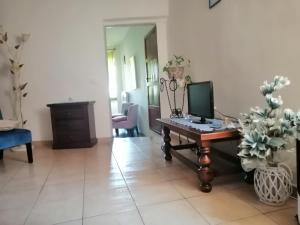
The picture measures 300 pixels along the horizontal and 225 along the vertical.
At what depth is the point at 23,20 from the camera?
4.51 meters

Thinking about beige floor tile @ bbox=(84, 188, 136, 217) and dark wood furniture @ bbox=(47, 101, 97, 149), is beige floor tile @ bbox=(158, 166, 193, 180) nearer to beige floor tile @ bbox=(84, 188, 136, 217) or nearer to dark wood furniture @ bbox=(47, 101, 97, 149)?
beige floor tile @ bbox=(84, 188, 136, 217)

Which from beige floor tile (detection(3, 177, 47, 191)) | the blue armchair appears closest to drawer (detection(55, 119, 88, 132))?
the blue armchair

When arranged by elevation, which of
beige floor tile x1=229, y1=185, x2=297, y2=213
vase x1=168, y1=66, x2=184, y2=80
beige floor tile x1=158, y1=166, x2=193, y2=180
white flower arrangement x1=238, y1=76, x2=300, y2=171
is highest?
vase x1=168, y1=66, x2=184, y2=80

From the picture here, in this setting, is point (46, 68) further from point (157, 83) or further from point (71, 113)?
point (157, 83)

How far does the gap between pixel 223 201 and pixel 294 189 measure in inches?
21.5

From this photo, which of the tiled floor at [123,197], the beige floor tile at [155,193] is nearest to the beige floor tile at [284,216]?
the tiled floor at [123,197]

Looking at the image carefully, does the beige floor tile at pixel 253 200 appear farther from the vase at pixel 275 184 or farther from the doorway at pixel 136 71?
the doorway at pixel 136 71

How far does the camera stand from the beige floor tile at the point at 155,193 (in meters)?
2.08

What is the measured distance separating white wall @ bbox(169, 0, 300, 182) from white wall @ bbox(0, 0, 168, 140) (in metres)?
1.43

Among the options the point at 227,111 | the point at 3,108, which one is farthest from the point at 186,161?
the point at 3,108

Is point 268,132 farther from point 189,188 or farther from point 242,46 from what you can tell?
point 242,46

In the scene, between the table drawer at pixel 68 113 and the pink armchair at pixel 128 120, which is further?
the pink armchair at pixel 128 120

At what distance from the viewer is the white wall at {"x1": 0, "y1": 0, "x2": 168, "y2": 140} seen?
4527mm

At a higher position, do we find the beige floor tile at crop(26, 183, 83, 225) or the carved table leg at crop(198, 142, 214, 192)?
the carved table leg at crop(198, 142, 214, 192)
